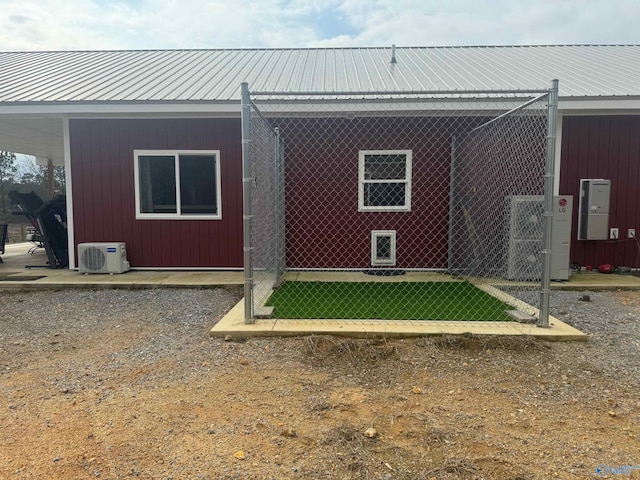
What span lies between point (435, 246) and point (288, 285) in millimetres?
2590

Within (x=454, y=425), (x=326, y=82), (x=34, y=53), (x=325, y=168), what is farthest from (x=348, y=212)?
(x=34, y=53)

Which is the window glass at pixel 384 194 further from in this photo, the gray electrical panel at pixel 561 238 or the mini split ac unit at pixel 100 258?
the mini split ac unit at pixel 100 258

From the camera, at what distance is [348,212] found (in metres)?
6.89

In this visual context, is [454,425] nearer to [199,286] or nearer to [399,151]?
[199,286]

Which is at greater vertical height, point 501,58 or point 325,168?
point 501,58

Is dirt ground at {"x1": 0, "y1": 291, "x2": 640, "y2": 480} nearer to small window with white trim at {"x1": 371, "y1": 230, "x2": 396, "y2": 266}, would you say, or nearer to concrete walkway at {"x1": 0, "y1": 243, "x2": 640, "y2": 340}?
concrete walkway at {"x1": 0, "y1": 243, "x2": 640, "y2": 340}

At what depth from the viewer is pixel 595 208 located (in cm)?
643

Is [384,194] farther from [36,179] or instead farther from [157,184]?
[36,179]

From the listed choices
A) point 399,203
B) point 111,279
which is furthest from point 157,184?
point 399,203

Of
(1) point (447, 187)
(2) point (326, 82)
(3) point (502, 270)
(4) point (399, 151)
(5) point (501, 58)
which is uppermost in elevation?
(5) point (501, 58)

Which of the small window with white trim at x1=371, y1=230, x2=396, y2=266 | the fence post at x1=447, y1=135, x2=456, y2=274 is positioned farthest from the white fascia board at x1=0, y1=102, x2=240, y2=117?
the fence post at x1=447, y1=135, x2=456, y2=274

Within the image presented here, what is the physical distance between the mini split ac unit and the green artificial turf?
2803 mm

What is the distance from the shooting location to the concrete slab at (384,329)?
145 inches

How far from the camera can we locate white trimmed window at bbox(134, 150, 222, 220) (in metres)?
6.81
